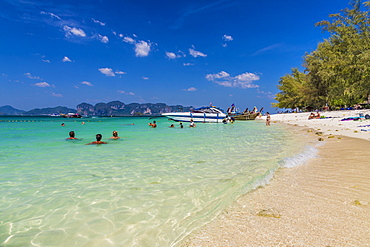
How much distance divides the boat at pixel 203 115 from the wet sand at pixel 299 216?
37837mm

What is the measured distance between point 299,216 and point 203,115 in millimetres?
40634

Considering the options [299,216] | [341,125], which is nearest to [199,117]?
[341,125]

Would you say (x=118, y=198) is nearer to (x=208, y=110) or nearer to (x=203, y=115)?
Result: (x=203, y=115)

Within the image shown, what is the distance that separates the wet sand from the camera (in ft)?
9.14

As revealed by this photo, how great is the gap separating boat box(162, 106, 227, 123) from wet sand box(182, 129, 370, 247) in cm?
3784

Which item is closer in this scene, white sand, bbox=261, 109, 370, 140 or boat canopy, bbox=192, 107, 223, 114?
white sand, bbox=261, 109, 370, 140

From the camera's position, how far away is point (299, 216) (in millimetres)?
Answer: 3443

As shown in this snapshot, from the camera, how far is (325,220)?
3264 mm

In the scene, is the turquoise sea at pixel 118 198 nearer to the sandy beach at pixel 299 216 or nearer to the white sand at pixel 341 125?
the sandy beach at pixel 299 216

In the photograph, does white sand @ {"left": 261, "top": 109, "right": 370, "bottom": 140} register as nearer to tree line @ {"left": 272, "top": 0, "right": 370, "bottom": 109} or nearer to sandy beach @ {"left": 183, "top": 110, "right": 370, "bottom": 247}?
tree line @ {"left": 272, "top": 0, "right": 370, "bottom": 109}

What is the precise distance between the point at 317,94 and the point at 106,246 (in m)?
58.8

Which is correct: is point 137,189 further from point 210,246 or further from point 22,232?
point 210,246

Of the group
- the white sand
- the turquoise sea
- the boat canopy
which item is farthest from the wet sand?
the boat canopy

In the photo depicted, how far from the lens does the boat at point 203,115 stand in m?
43.4
